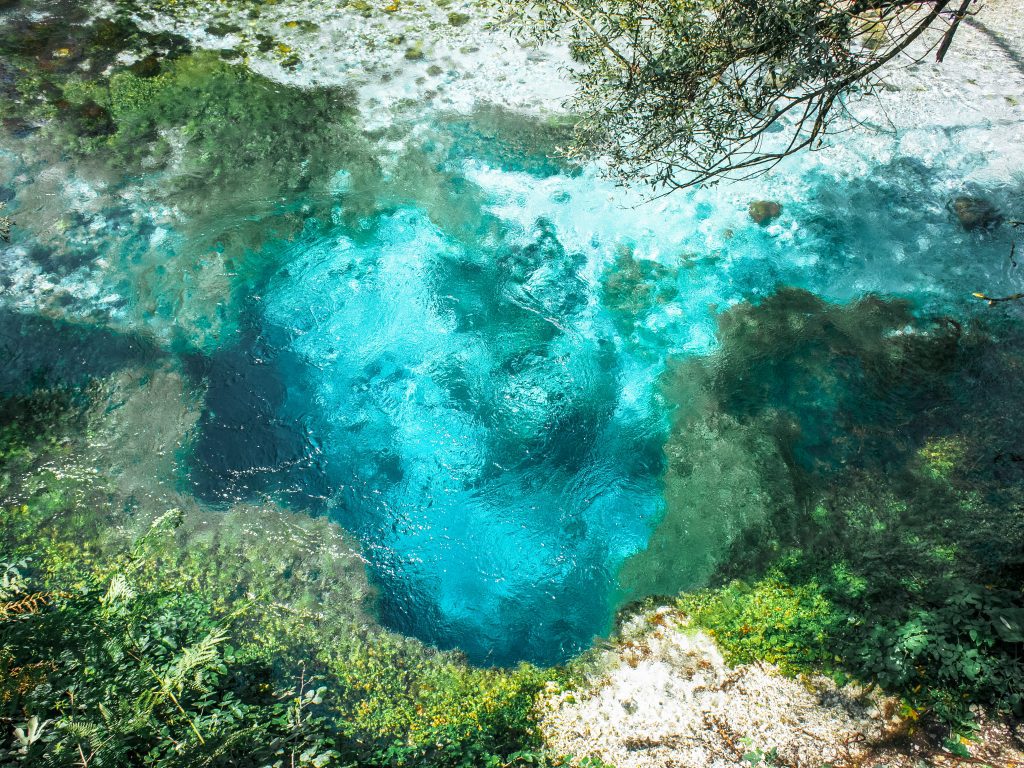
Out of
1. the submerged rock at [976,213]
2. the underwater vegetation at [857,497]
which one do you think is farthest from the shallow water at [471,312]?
the underwater vegetation at [857,497]

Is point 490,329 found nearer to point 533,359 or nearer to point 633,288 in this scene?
point 533,359

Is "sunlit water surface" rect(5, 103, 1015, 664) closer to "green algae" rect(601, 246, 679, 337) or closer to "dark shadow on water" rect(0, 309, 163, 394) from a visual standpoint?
"green algae" rect(601, 246, 679, 337)

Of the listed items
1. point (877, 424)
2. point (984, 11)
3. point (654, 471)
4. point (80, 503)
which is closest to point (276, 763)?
point (80, 503)

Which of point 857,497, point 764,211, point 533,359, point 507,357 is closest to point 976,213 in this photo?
point 764,211

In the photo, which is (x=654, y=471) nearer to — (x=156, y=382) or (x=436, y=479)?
(x=436, y=479)

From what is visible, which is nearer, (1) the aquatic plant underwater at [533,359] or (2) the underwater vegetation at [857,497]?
(2) the underwater vegetation at [857,497]

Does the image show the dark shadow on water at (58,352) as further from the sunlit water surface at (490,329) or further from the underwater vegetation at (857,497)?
the underwater vegetation at (857,497)
